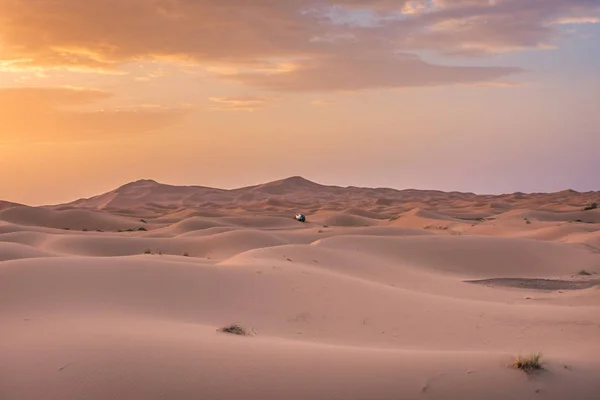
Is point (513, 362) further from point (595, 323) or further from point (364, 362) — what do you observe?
point (595, 323)

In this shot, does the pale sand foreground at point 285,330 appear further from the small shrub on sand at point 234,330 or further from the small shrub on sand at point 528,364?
the small shrub on sand at point 234,330

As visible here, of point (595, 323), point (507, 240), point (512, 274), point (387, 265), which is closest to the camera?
point (595, 323)

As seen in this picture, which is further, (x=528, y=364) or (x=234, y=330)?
(x=234, y=330)

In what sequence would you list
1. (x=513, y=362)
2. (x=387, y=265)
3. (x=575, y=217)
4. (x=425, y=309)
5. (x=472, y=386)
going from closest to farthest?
(x=472, y=386)
(x=513, y=362)
(x=425, y=309)
(x=387, y=265)
(x=575, y=217)

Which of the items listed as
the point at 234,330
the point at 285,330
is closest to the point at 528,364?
the point at 234,330

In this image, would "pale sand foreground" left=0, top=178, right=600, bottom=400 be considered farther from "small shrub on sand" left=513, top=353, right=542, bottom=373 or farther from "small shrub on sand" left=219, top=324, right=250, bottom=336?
"small shrub on sand" left=219, top=324, right=250, bottom=336

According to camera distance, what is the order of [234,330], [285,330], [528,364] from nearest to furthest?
[528,364] < [234,330] < [285,330]

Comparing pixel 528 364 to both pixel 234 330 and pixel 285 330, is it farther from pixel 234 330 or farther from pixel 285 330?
pixel 285 330

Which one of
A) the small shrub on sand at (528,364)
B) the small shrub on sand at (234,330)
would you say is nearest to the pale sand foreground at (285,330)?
the small shrub on sand at (528,364)

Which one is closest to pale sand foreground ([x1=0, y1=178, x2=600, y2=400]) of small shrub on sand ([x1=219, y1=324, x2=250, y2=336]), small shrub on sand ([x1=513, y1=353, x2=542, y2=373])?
small shrub on sand ([x1=513, y1=353, x2=542, y2=373])

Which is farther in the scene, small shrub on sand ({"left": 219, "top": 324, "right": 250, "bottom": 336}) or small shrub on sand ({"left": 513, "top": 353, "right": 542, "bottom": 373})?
small shrub on sand ({"left": 219, "top": 324, "right": 250, "bottom": 336})

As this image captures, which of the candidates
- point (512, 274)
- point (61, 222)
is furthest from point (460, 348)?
point (61, 222)

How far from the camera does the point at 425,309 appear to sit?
9.47 meters

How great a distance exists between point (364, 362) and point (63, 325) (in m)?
3.48
